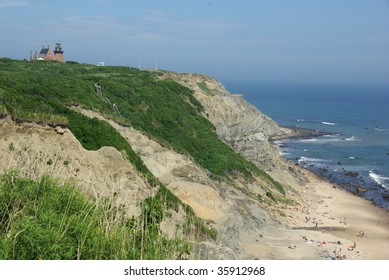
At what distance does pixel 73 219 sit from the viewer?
785 cm

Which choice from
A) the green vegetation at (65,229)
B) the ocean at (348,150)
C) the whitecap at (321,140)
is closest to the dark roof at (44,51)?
the ocean at (348,150)

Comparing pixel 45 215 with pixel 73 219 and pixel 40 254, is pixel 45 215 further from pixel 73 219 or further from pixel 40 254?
pixel 40 254

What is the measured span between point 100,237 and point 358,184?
53885 mm

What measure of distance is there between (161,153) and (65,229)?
870 inches

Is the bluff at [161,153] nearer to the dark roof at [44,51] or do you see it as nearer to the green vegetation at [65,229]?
the green vegetation at [65,229]

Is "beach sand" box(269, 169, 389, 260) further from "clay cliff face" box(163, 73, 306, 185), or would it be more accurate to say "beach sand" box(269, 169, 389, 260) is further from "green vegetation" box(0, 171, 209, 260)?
"green vegetation" box(0, 171, 209, 260)

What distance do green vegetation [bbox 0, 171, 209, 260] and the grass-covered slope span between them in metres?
13.1

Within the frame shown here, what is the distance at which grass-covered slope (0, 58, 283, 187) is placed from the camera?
24.0 meters

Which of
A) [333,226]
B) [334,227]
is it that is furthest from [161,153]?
[333,226]

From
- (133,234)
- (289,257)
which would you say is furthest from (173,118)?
(133,234)

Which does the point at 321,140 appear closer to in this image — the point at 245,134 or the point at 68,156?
the point at 245,134

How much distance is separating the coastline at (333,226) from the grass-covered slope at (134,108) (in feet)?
17.9

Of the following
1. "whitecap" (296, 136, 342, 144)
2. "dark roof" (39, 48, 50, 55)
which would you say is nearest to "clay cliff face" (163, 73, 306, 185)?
"dark roof" (39, 48, 50, 55)

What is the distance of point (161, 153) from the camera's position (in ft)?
95.8
